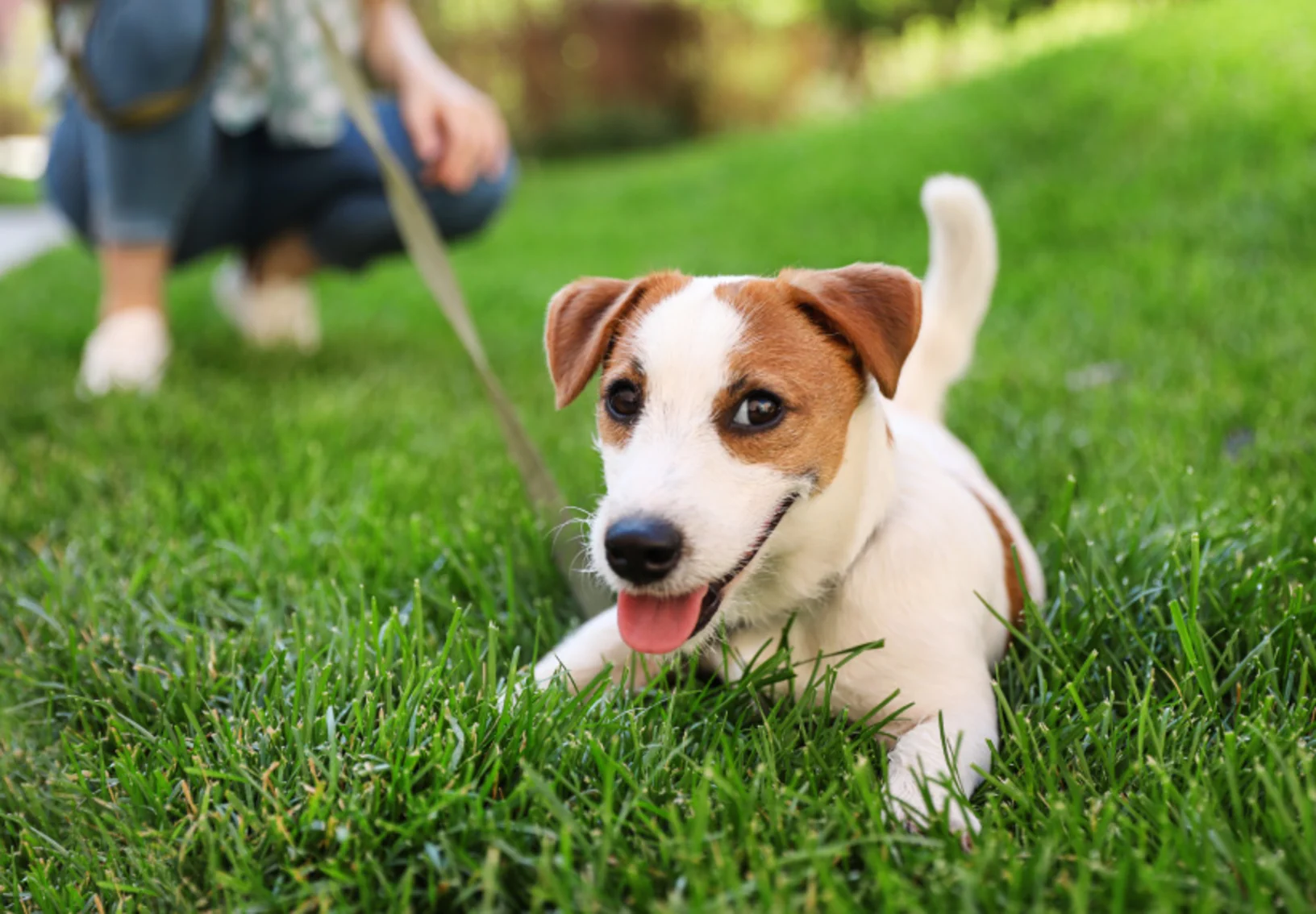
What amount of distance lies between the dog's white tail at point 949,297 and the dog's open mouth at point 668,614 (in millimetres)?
1079

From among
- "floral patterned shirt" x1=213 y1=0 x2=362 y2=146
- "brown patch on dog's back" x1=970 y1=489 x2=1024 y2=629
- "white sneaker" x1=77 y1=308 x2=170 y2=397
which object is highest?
"floral patterned shirt" x1=213 y1=0 x2=362 y2=146

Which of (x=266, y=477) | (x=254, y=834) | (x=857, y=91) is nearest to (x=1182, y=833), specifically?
(x=254, y=834)

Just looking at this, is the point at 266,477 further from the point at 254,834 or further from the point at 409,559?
the point at 254,834

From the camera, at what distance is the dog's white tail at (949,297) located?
2705 millimetres

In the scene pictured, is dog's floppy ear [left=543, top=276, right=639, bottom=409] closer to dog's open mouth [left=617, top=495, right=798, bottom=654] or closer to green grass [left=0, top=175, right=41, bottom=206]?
dog's open mouth [left=617, top=495, right=798, bottom=654]

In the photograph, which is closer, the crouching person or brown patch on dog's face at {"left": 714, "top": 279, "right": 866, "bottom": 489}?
brown patch on dog's face at {"left": 714, "top": 279, "right": 866, "bottom": 489}

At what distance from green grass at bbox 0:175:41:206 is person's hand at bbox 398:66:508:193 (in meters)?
14.2

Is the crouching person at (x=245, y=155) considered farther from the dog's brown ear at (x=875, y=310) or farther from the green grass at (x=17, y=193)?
the green grass at (x=17, y=193)

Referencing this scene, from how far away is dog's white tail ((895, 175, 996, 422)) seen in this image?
2.71m

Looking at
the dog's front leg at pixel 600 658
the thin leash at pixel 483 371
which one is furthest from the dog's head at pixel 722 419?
the thin leash at pixel 483 371

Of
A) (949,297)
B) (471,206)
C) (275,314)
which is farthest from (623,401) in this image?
(275,314)

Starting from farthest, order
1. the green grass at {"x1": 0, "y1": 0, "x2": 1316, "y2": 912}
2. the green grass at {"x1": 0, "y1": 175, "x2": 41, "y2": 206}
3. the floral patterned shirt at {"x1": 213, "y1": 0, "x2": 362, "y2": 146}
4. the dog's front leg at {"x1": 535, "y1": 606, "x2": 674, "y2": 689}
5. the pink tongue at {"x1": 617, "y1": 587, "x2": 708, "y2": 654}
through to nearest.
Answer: the green grass at {"x1": 0, "y1": 175, "x2": 41, "y2": 206}, the floral patterned shirt at {"x1": 213, "y1": 0, "x2": 362, "y2": 146}, the dog's front leg at {"x1": 535, "y1": 606, "x2": 674, "y2": 689}, the pink tongue at {"x1": 617, "y1": 587, "x2": 708, "y2": 654}, the green grass at {"x1": 0, "y1": 0, "x2": 1316, "y2": 912}

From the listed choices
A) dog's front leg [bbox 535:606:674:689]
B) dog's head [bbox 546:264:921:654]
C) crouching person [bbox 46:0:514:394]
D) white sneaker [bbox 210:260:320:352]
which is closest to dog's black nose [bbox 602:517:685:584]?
dog's head [bbox 546:264:921:654]

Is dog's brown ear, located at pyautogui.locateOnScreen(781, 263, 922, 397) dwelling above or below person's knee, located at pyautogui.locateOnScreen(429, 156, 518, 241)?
above
